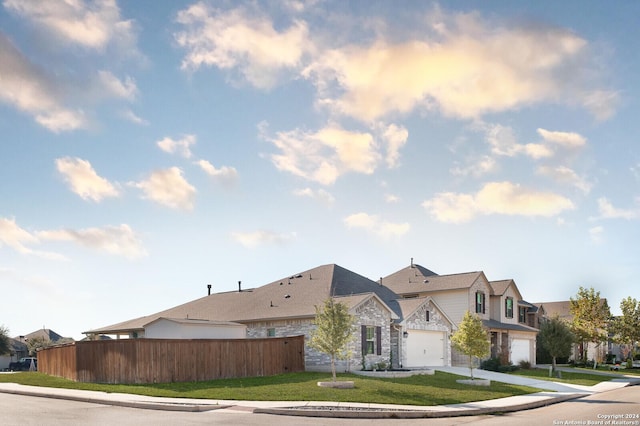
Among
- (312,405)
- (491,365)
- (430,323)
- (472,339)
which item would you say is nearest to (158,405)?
(312,405)

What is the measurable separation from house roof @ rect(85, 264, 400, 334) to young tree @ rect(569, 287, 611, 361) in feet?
65.5

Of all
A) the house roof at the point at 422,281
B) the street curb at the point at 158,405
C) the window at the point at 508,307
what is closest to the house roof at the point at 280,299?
the house roof at the point at 422,281

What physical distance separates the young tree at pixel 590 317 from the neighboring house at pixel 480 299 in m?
4.58

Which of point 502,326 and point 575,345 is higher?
point 502,326

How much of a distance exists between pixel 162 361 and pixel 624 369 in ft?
142

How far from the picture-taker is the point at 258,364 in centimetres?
3309

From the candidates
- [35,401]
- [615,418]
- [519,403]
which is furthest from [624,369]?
[35,401]

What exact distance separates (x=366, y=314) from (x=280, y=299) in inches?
284

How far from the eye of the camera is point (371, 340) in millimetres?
37344

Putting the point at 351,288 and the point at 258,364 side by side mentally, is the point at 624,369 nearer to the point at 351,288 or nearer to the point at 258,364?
the point at 351,288

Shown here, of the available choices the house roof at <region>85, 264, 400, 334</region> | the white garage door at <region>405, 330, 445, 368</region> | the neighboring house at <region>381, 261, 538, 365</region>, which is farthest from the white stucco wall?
the neighboring house at <region>381, 261, 538, 365</region>

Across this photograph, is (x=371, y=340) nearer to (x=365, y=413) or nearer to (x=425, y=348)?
(x=425, y=348)

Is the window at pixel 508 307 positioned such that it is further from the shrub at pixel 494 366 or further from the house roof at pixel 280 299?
the house roof at pixel 280 299

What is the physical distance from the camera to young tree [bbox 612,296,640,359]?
56.8 meters
